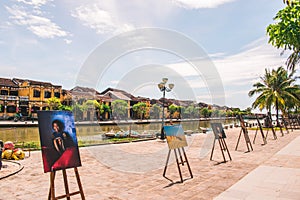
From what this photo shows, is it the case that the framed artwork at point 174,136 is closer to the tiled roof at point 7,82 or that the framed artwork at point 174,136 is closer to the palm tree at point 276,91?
the palm tree at point 276,91

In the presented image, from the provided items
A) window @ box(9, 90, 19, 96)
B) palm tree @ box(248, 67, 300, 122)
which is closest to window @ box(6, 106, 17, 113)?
window @ box(9, 90, 19, 96)

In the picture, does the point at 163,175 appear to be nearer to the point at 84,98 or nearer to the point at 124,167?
the point at 124,167

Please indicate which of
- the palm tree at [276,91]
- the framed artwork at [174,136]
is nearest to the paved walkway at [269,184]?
the framed artwork at [174,136]

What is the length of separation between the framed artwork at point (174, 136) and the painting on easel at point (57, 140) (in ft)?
9.42

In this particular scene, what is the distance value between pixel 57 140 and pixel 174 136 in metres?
3.42

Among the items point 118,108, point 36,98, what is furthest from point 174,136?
point 118,108

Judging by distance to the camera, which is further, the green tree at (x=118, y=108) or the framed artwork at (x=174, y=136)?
the green tree at (x=118, y=108)

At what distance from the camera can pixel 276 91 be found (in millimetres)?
28375

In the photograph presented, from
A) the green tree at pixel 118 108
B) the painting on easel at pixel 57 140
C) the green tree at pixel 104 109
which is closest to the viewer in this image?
the painting on easel at pixel 57 140

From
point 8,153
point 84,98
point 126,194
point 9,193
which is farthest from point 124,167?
point 84,98

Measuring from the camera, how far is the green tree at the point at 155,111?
65625 millimetres

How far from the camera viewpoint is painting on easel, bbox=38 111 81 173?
382 cm

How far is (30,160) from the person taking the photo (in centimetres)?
887

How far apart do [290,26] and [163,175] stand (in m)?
4.52
